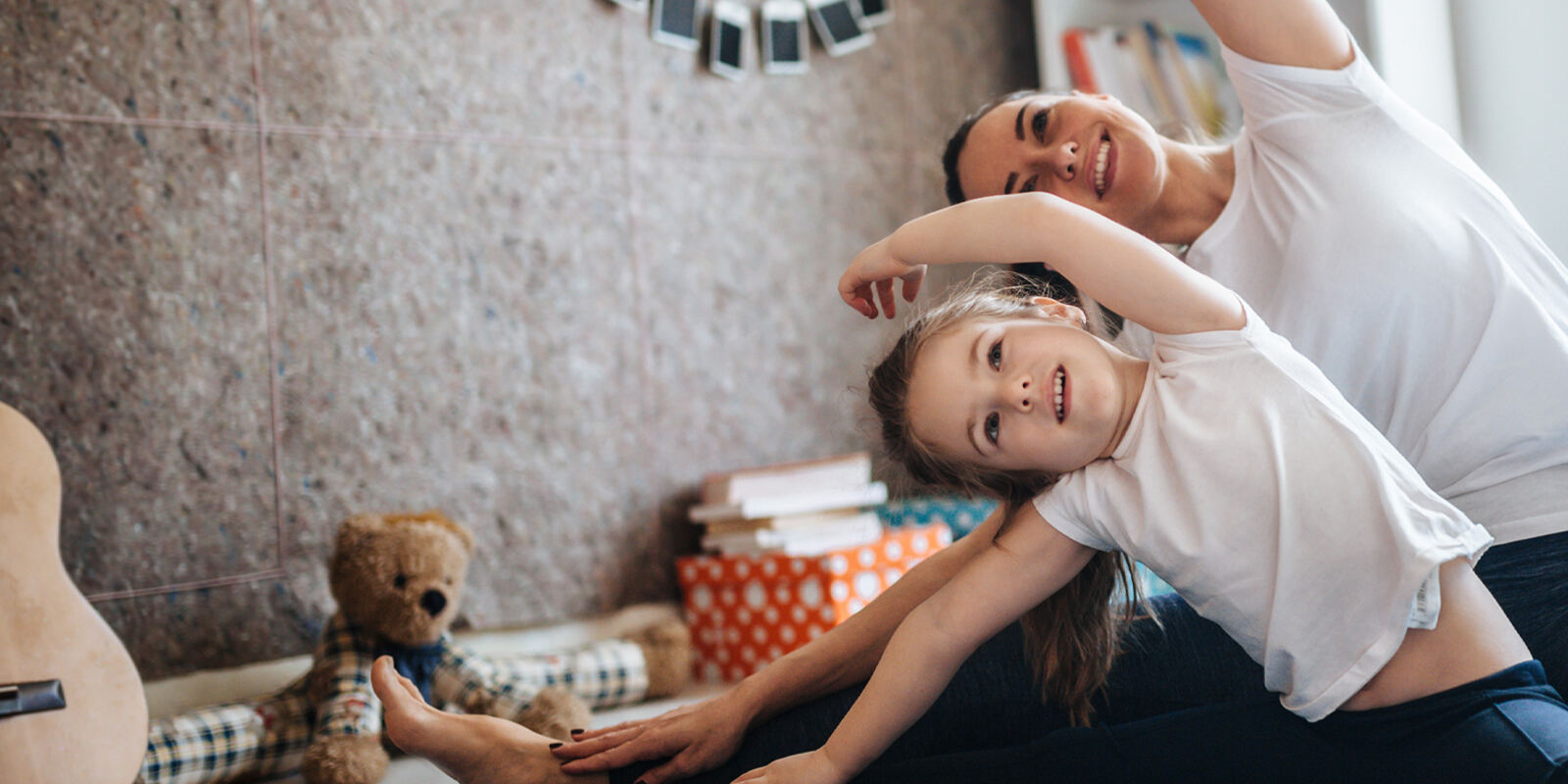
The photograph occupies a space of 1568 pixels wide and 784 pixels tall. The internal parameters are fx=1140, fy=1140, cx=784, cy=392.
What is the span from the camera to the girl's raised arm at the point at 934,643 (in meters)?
1.10

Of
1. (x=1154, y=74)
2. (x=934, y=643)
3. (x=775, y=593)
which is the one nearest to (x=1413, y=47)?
(x=1154, y=74)

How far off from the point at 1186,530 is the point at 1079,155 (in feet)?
1.76

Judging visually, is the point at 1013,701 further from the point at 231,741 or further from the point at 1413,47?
the point at 1413,47

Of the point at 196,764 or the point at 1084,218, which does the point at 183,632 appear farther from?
the point at 1084,218

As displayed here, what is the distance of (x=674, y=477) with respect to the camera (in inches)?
96.6

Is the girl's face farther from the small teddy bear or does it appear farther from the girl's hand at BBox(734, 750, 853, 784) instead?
the small teddy bear

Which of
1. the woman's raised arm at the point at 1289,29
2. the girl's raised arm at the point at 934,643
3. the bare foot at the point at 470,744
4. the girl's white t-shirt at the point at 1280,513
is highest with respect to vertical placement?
the woman's raised arm at the point at 1289,29

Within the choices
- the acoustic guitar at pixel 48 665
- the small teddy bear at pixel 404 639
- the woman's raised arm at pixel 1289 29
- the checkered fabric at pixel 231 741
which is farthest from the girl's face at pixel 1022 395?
the checkered fabric at pixel 231 741

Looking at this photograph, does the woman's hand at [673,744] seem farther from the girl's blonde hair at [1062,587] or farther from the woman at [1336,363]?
the girl's blonde hair at [1062,587]

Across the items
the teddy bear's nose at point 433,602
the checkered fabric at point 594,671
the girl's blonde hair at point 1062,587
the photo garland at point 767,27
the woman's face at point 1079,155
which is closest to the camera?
the girl's blonde hair at point 1062,587

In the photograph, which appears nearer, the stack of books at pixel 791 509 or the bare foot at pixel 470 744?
the bare foot at pixel 470 744

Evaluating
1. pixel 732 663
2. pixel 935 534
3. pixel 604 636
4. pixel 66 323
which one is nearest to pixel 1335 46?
pixel 935 534

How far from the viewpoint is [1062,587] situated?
1187mm

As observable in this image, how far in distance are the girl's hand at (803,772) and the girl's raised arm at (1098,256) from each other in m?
0.50
